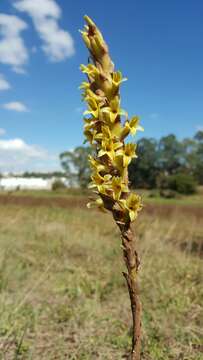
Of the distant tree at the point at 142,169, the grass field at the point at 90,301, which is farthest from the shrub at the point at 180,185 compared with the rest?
the grass field at the point at 90,301

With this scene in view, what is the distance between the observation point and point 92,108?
162cm

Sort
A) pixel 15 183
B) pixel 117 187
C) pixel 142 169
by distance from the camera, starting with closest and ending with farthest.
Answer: pixel 117 187 < pixel 15 183 < pixel 142 169

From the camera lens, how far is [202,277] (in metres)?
5.22

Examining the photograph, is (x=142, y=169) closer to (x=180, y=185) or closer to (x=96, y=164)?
(x=96, y=164)

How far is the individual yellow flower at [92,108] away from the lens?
1.60m

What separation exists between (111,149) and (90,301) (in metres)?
3.38

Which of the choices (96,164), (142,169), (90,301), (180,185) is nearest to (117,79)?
(96,164)

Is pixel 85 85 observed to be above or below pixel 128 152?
above

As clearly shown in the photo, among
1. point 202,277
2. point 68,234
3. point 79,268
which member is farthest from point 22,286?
point 68,234

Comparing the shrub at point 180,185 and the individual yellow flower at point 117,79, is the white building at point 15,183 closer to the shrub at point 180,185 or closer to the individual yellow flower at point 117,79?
the individual yellow flower at point 117,79

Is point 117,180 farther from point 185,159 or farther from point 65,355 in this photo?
point 185,159

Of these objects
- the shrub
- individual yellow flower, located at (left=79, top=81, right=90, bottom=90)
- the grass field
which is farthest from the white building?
the shrub

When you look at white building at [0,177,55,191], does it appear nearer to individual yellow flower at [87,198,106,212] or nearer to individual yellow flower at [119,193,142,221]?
individual yellow flower at [87,198,106,212]

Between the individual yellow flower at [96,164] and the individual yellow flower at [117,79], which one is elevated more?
the individual yellow flower at [117,79]
